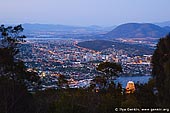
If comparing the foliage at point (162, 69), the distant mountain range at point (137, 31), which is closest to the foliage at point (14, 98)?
the foliage at point (162, 69)

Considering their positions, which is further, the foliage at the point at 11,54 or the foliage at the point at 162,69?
the foliage at the point at 11,54

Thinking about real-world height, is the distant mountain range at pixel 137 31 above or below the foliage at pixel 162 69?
below

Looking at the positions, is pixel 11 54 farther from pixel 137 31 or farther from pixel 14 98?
pixel 137 31

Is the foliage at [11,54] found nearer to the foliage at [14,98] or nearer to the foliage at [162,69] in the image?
the foliage at [14,98]

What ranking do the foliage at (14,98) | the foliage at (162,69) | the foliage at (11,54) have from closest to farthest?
the foliage at (162,69), the foliage at (14,98), the foliage at (11,54)

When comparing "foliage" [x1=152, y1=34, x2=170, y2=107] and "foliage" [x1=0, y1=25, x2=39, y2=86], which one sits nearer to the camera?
"foliage" [x1=152, y1=34, x2=170, y2=107]

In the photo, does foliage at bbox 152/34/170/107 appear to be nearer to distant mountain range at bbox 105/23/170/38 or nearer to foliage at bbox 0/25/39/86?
foliage at bbox 0/25/39/86

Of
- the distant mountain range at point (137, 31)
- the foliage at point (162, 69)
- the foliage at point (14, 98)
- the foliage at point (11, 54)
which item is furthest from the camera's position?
the distant mountain range at point (137, 31)

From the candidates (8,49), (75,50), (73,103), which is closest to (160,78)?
(73,103)

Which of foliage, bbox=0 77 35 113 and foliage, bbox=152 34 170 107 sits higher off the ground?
foliage, bbox=152 34 170 107

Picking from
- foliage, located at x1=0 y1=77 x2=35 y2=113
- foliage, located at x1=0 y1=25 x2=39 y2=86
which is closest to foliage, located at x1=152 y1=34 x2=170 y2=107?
foliage, located at x1=0 y1=77 x2=35 y2=113
